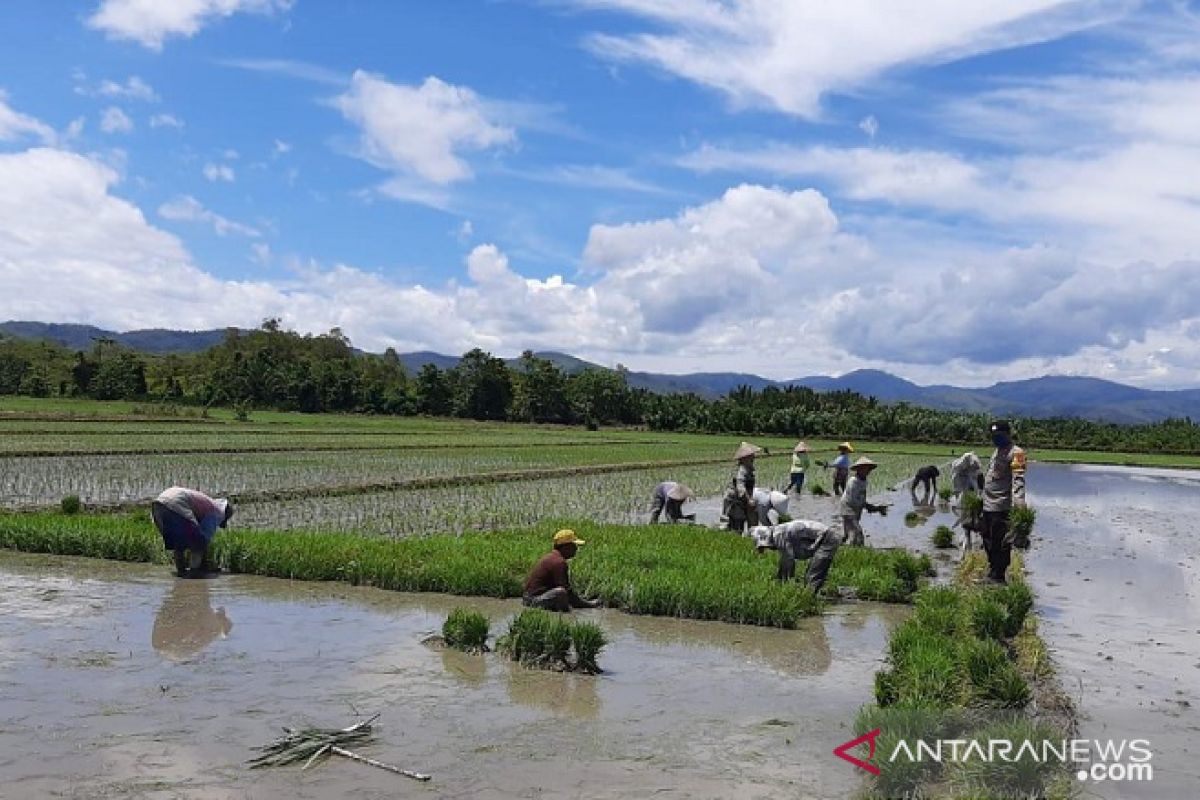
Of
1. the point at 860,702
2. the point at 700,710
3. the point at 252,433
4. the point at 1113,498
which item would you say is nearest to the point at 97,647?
the point at 700,710

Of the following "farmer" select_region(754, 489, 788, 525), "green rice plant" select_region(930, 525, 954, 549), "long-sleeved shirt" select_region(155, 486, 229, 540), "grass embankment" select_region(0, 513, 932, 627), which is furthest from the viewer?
"green rice plant" select_region(930, 525, 954, 549)

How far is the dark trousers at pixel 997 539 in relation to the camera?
34.1 ft

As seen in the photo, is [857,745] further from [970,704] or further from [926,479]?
[926,479]

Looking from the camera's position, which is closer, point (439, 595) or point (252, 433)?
point (439, 595)

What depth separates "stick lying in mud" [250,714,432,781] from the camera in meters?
A: 4.86

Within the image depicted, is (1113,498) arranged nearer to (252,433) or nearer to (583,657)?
(583,657)

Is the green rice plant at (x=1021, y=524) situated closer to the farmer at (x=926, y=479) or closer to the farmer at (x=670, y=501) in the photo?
the farmer at (x=670, y=501)

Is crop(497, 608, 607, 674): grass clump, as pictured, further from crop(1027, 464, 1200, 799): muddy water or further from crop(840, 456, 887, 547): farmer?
crop(840, 456, 887, 547): farmer

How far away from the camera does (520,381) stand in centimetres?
7525

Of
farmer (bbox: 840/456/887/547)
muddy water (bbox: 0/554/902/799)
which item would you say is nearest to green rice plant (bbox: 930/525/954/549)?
farmer (bbox: 840/456/887/547)

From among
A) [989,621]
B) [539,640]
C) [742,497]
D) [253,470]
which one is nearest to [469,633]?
[539,640]

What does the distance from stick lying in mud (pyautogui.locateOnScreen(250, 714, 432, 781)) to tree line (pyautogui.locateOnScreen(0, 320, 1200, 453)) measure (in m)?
60.1

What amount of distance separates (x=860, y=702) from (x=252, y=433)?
3570cm

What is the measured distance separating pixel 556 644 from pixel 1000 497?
19.1 ft
